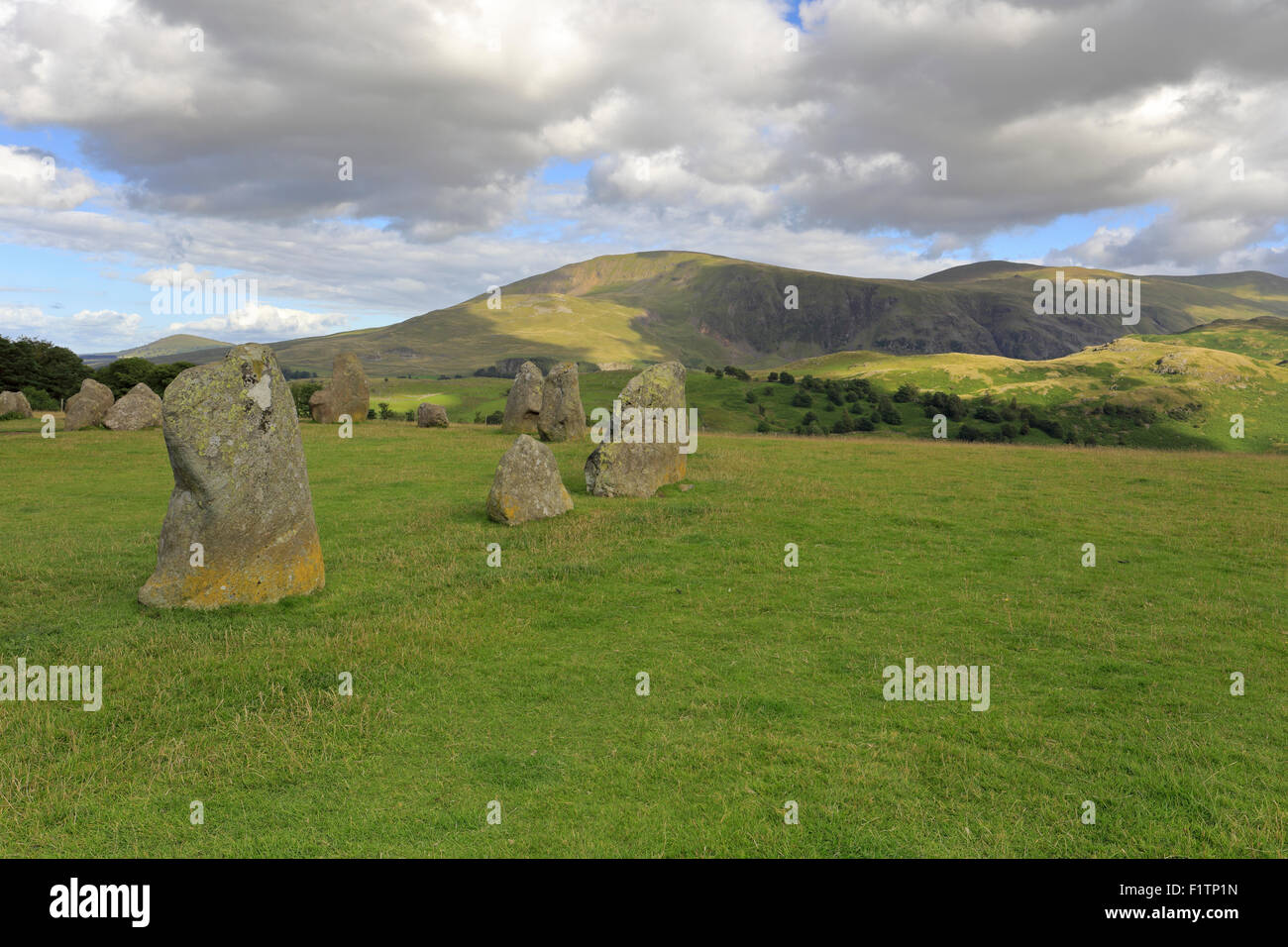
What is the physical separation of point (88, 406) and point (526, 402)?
65.2ft

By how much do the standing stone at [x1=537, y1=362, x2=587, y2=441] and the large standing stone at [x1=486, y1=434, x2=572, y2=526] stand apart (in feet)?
50.8

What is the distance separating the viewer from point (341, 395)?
3947 cm

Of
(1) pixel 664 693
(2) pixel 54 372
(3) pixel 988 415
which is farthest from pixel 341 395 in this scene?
(3) pixel 988 415

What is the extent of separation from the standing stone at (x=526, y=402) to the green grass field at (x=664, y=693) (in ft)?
62.1

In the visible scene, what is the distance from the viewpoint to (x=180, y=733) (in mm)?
7230

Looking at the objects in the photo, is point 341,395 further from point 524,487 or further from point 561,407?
point 524,487

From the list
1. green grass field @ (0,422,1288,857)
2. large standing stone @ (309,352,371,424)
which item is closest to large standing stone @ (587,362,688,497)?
green grass field @ (0,422,1288,857)

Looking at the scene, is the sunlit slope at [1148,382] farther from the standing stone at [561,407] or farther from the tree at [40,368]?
the tree at [40,368]

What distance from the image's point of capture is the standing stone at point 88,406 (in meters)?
32.7

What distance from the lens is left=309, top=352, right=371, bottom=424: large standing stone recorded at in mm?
39375

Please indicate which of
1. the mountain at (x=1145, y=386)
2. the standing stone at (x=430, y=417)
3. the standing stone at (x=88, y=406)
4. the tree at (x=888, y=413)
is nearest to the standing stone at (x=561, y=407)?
the standing stone at (x=430, y=417)
